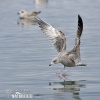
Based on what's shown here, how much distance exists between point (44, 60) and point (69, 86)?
2.49m

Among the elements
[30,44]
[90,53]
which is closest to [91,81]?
[90,53]

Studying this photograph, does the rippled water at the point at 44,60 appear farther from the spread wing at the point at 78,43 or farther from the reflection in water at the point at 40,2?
the reflection in water at the point at 40,2

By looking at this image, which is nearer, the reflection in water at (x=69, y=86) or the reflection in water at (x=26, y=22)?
the reflection in water at (x=69, y=86)

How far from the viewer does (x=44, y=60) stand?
14.3m

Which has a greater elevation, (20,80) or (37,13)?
(20,80)

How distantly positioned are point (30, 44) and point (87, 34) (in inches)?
90.8

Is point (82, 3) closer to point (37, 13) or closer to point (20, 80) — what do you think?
point (37, 13)

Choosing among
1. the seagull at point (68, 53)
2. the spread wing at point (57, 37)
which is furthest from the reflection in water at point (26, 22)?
the seagull at point (68, 53)

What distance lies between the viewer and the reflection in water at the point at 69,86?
11427 millimetres

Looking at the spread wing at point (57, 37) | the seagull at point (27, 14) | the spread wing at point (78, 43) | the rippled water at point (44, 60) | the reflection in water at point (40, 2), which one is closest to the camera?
the rippled water at point (44, 60)

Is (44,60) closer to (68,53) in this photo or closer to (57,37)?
(57,37)

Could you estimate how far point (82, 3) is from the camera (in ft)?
90.5

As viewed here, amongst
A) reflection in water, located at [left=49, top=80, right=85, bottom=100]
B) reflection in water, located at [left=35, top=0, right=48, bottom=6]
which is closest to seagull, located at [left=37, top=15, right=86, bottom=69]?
reflection in water, located at [left=49, top=80, right=85, bottom=100]

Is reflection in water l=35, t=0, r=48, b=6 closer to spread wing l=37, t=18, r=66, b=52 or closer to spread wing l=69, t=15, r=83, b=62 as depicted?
spread wing l=37, t=18, r=66, b=52
